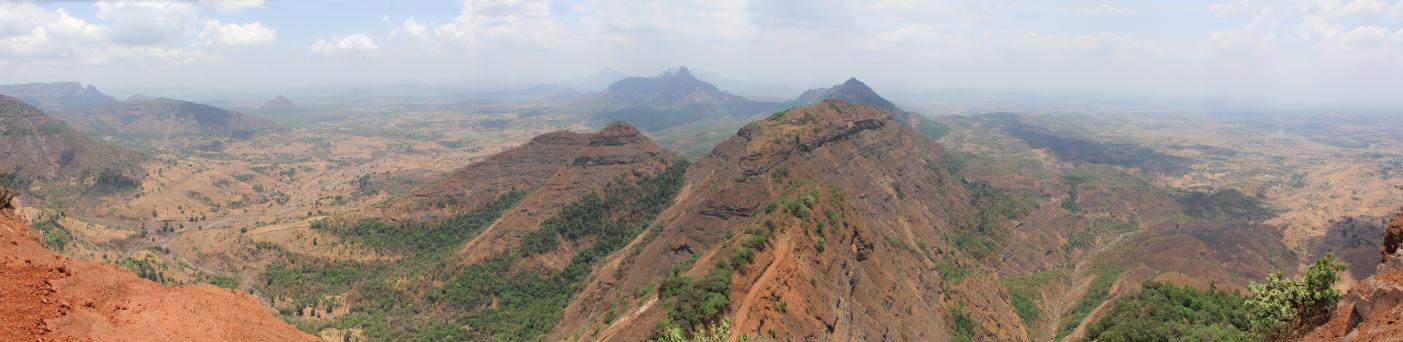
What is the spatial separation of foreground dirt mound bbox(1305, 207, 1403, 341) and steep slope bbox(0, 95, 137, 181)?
21753cm

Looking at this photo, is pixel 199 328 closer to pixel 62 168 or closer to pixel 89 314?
pixel 89 314

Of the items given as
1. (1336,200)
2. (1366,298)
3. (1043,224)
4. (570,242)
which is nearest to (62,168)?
(570,242)

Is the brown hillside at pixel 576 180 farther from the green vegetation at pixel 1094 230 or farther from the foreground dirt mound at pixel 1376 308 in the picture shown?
the green vegetation at pixel 1094 230

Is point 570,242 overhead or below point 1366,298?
below

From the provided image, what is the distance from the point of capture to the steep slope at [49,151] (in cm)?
15488

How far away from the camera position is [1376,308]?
22.0m

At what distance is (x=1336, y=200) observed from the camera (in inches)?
7121

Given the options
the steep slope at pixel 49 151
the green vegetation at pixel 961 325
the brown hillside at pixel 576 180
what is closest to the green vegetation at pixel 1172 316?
the green vegetation at pixel 961 325

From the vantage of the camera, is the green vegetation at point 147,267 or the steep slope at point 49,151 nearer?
the green vegetation at point 147,267

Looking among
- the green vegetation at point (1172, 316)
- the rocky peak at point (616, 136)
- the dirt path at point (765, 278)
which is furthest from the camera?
the rocky peak at point (616, 136)

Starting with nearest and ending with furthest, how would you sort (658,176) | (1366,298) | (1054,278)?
(1366,298) < (1054,278) < (658,176)

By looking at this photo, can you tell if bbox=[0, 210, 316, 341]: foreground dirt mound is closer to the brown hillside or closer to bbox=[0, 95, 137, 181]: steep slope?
the brown hillside

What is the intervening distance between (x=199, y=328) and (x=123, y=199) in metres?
173

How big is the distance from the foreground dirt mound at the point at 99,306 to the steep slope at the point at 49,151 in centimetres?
18089
